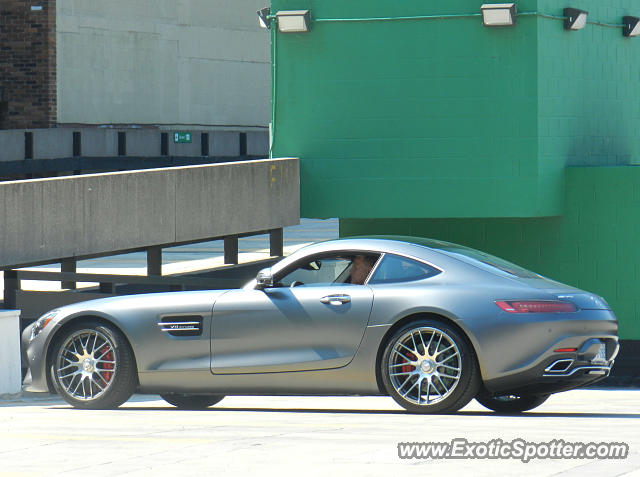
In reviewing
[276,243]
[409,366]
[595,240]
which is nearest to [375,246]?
[409,366]

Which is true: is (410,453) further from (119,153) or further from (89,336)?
(119,153)

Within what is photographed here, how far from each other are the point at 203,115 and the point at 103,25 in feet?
14.2

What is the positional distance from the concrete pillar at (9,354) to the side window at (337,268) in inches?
140

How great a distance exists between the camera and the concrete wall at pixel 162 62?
37.0 meters

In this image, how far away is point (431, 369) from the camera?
9.73 m

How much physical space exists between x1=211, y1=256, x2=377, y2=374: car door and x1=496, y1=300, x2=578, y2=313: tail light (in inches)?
40.0

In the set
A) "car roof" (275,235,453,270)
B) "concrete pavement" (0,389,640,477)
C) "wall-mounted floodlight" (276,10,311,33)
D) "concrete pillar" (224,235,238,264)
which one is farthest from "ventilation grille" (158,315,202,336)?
"concrete pillar" (224,235,238,264)

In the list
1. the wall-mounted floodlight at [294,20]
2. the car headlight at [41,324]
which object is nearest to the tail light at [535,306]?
the car headlight at [41,324]

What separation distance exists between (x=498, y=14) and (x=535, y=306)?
7.86m

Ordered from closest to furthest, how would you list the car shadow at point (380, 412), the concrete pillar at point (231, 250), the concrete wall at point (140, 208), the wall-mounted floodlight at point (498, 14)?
the car shadow at point (380, 412) < the concrete wall at point (140, 208) < the wall-mounted floodlight at point (498, 14) < the concrete pillar at point (231, 250)

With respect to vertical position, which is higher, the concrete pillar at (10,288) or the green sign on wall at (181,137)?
the green sign on wall at (181,137)

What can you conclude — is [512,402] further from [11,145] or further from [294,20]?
[11,145]

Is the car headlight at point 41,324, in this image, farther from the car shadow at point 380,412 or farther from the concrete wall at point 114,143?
the concrete wall at point 114,143

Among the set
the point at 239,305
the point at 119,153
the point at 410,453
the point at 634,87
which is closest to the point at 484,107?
the point at 634,87
